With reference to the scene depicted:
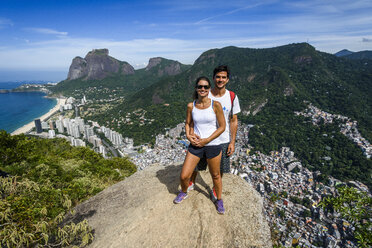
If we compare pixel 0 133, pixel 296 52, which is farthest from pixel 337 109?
pixel 0 133

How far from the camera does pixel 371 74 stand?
76688 millimetres

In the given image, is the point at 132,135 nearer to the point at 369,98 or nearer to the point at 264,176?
the point at 264,176

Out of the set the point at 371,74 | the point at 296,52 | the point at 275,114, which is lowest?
the point at 275,114

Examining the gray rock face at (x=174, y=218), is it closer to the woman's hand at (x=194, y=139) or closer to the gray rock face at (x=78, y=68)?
the woman's hand at (x=194, y=139)

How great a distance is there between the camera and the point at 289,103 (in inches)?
2712

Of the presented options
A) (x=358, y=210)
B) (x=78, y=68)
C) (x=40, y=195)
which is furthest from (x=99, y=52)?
(x=358, y=210)

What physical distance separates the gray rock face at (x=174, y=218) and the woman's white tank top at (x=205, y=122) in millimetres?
1806

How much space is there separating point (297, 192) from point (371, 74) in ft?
292

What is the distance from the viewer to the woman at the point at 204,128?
3542 mm

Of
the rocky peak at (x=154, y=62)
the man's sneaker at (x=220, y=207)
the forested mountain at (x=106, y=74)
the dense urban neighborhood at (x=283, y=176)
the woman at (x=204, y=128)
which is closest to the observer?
the woman at (x=204, y=128)

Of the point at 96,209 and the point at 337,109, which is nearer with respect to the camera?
the point at 96,209

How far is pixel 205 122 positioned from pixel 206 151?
2.15ft

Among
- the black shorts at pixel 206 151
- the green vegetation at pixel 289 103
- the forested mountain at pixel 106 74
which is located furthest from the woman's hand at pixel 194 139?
the forested mountain at pixel 106 74

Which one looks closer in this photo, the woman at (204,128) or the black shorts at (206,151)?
the woman at (204,128)
